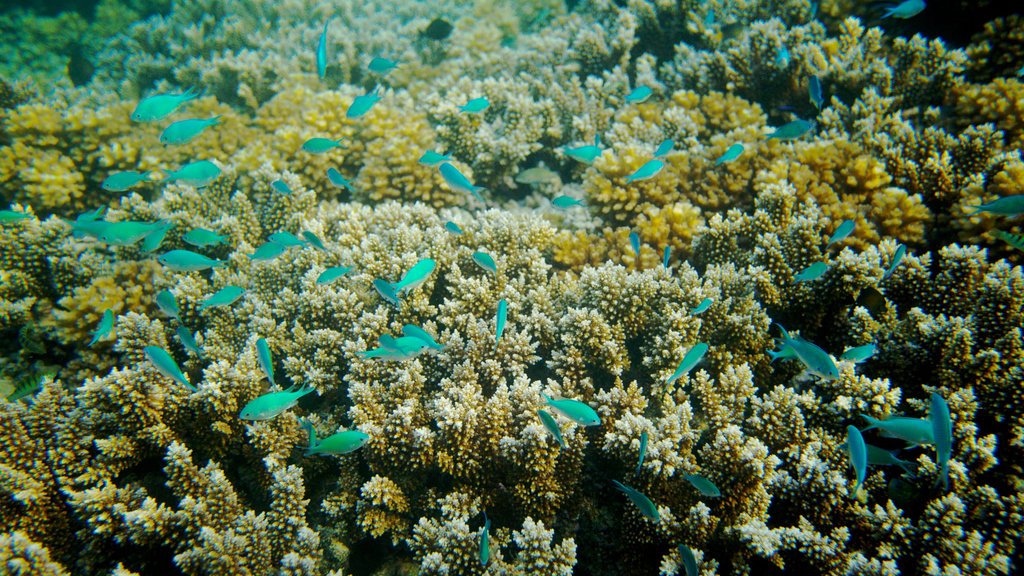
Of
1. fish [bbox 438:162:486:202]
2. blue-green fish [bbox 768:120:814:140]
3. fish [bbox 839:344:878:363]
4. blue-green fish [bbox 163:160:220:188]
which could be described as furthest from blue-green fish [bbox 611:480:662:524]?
blue-green fish [bbox 163:160:220:188]

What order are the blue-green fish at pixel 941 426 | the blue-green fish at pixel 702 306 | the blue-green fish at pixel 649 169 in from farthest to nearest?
the blue-green fish at pixel 649 169 → the blue-green fish at pixel 702 306 → the blue-green fish at pixel 941 426

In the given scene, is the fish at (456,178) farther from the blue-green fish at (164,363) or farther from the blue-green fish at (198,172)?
the blue-green fish at (164,363)

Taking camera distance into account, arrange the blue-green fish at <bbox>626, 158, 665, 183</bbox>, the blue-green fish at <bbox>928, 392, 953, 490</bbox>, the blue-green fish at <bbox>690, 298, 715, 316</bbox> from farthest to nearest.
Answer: the blue-green fish at <bbox>626, 158, 665, 183</bbox>, the blue-green fish at <bbox>690, 298, 715, 316</bbox>, the blue-green fish at <bbox>928, 392, 953, 490</bbox>

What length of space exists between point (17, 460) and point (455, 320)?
3.19 meters

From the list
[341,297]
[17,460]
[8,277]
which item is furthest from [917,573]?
[8,277]

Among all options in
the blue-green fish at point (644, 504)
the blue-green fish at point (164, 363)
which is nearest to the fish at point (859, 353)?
the blue-green fish at point (644, 504)

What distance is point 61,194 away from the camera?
18.7ft

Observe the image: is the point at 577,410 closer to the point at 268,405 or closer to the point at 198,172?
the point at 268,405

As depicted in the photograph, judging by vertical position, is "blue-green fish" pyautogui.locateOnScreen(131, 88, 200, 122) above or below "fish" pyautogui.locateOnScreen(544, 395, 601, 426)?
above

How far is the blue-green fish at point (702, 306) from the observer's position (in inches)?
121

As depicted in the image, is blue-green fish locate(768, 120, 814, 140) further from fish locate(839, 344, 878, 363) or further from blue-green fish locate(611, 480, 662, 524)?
blue-green fish locate(611, 480, 662, 524)

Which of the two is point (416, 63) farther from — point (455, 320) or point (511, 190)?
point (455, 320)

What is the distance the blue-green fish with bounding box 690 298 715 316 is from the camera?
307cm

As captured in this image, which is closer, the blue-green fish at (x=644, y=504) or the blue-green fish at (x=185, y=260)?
the blue-green fish at (x=644, y=504)
